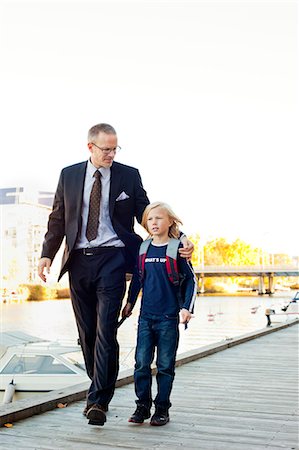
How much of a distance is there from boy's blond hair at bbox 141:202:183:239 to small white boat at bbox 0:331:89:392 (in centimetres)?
933

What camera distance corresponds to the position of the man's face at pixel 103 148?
14.7ft

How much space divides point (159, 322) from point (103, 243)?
2.02 ft

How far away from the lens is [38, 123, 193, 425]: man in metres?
4.46

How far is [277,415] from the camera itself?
5.01 metres

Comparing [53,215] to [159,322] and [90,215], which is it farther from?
[159,322]

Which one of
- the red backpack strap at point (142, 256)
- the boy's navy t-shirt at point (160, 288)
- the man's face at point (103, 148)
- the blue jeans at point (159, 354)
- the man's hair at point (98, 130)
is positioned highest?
the man's hair at point (98, 130)

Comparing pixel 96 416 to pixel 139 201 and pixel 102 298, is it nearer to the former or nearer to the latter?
pixel 102 298

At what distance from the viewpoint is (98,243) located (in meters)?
4.51

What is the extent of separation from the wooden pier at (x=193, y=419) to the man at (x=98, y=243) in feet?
0.93

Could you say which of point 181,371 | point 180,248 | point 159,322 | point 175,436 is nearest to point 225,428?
point 175,436

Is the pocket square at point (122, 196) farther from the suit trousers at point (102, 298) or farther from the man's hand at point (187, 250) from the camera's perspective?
the man's hand at point (187, 250)

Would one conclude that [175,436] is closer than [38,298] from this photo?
Yes

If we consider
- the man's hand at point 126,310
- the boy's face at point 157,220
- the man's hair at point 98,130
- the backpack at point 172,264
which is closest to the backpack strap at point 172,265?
the backpack at point 172,264

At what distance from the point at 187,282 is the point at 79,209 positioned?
823 mm
